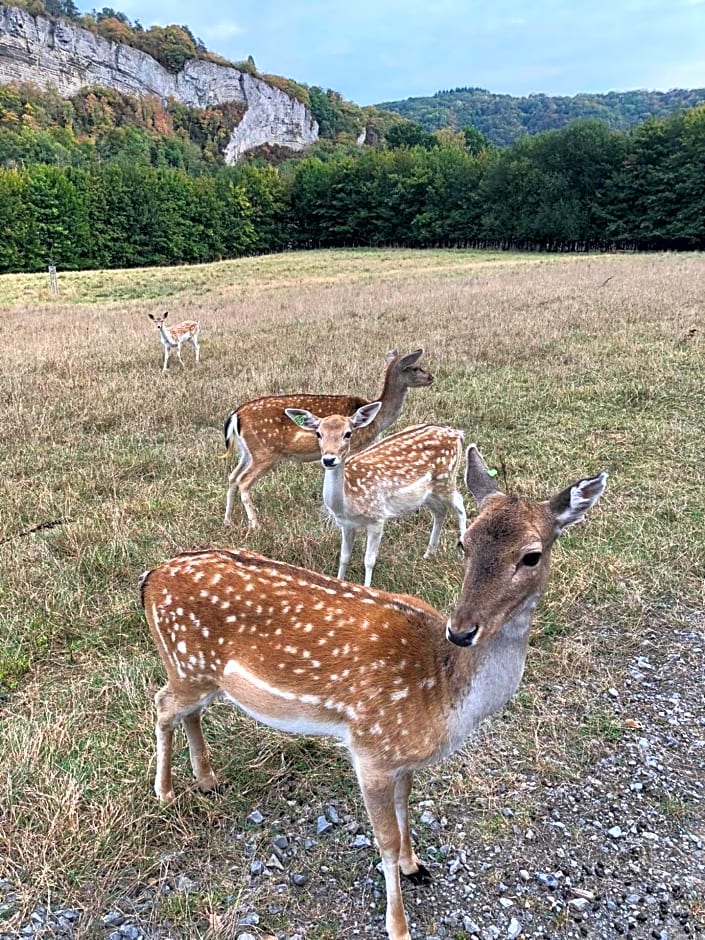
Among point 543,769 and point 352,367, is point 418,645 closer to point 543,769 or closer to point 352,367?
point 543,769

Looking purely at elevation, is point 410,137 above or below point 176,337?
above

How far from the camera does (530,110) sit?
502ft

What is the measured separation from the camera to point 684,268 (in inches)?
920

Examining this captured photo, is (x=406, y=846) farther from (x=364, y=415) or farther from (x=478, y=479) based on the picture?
(x=364, y=415)

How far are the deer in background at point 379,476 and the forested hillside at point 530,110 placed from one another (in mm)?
132811

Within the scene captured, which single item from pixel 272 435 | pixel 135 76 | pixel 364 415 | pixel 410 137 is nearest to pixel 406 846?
pixel 364 415

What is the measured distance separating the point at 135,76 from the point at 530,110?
3341 inches

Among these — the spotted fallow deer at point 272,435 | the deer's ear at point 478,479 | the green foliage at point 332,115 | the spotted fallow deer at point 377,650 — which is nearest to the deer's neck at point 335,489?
the spotted fallow deer at point 272,435

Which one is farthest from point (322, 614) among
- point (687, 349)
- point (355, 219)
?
point (355, 219)

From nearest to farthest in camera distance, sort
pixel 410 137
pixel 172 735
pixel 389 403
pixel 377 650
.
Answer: pixel 377 650 < pixel 172 735 < pixel 389 403 < pixel 410 137

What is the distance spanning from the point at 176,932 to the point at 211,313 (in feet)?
52.7

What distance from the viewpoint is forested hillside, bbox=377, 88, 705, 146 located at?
132m

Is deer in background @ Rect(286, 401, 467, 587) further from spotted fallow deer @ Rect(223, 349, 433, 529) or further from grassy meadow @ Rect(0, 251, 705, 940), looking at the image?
spotted fallow deer @ Rect(223, 349, 433, 529)

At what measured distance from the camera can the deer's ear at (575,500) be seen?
2406 millimetres
